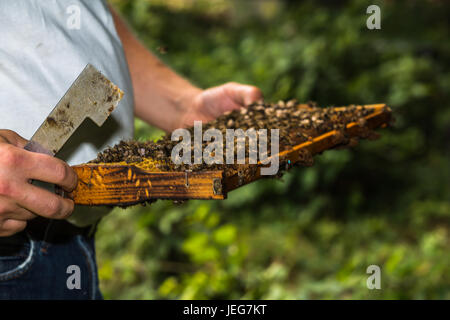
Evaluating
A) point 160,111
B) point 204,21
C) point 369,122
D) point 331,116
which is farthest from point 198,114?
point 204,21

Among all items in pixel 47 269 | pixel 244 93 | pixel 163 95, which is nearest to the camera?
pixel 47 269

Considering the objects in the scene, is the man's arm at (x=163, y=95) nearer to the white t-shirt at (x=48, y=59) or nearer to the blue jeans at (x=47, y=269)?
the white t-shirt at (x=48, y=59)

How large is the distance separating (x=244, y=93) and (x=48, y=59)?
2.92ft

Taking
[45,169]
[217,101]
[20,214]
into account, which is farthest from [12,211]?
[217,101]

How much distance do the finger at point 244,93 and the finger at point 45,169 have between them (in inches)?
40.9

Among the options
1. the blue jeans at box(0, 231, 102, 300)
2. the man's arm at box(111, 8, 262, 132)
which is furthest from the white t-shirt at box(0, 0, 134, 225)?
the man's arm at box(111, 8, 262, 132)

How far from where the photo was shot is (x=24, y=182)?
3.71 ft

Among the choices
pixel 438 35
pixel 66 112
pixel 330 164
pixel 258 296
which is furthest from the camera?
pixel 438 35

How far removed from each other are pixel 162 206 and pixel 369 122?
2.58 metres

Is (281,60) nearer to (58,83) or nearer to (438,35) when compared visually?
(58,83)

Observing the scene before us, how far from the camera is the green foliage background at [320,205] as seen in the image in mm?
3361

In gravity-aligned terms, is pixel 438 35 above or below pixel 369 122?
above

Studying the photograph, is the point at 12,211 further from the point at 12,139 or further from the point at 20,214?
the point at 12,139

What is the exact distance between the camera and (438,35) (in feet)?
29.1
